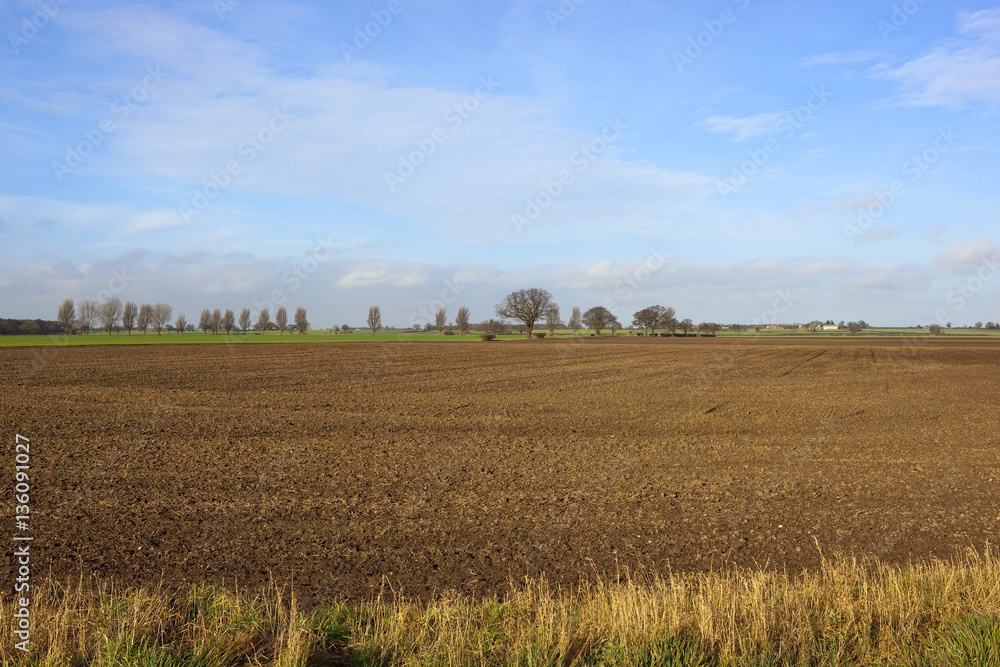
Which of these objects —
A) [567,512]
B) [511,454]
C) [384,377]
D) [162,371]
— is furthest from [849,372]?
[162,371]

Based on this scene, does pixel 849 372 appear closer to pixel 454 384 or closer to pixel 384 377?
pixel 454 384

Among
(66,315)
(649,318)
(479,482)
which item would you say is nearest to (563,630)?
(479,482)

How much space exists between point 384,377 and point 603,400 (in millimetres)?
14203

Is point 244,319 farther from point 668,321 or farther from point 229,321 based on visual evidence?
point 668,321

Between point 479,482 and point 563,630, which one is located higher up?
point 563,630

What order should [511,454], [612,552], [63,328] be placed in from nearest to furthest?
[612,552] → [511,454] → [63,328]

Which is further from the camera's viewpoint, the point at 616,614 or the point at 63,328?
the point at 63,328

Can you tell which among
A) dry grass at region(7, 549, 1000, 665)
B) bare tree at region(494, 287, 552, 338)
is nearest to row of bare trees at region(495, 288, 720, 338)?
bare tree at region(494, 287, 552, 338)

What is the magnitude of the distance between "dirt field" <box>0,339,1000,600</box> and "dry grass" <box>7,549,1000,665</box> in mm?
1806

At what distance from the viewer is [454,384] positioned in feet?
110

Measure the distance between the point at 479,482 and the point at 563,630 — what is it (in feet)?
26.1

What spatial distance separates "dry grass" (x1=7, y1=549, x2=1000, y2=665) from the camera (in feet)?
17.1

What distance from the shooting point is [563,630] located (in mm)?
5465

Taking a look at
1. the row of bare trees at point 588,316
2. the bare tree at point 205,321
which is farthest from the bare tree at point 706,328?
the bare tree at point 205,321
